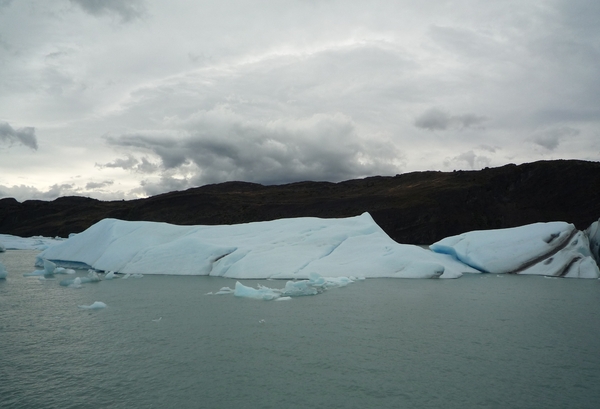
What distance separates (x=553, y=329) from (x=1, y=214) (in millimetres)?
68787

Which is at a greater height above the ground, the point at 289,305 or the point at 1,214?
the point at 1,214

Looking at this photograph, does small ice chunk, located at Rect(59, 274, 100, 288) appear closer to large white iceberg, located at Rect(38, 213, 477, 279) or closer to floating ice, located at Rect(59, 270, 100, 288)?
floating ice, located at Rect(59, 270, 100, 288)

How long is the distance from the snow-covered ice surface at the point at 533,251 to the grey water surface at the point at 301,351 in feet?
14.7

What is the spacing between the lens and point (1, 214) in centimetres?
6031

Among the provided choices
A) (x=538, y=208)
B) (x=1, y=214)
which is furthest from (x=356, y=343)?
(x=1, y=214)

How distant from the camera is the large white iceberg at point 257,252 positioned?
12.6 m

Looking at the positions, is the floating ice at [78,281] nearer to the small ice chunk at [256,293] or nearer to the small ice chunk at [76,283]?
the small ice chunk at [76,283]

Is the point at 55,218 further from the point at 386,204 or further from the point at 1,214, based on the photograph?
the point at 386,204

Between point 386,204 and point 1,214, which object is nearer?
point 386,204

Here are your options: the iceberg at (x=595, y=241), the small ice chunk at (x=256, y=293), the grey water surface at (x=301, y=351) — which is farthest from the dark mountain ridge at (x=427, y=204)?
the grey water surface at (x=301, y=351)

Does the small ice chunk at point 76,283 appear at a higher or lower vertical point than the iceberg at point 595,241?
lower

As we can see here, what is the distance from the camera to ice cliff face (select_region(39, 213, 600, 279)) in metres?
12.7

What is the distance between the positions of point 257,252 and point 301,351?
7.86m

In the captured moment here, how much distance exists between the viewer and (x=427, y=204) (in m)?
42.5
